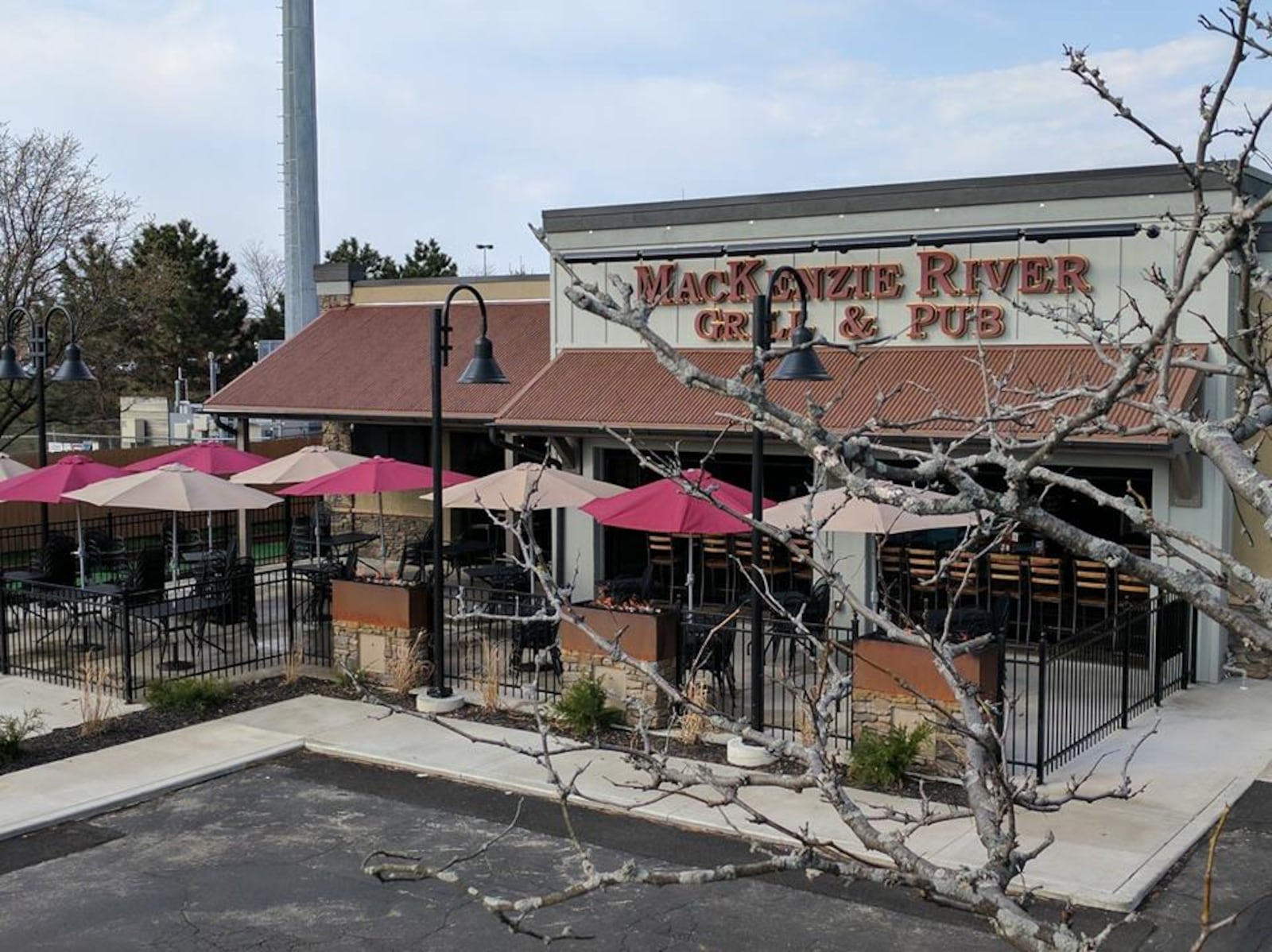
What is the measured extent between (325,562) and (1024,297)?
11.8 metres

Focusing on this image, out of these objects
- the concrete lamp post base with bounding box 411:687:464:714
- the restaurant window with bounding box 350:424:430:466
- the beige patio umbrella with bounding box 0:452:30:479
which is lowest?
the concrete lamp post base with bounding box 411:687:464:714

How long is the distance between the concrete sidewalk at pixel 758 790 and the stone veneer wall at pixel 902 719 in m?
0.76

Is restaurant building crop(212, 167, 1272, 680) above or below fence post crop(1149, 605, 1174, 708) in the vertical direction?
above

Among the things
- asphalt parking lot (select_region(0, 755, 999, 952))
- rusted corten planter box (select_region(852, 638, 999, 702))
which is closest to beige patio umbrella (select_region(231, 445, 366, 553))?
asphalt parking lot (select_region(0, 755, 999, 952))

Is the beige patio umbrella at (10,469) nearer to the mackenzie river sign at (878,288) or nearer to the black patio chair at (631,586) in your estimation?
the black patio chair at (631,586)

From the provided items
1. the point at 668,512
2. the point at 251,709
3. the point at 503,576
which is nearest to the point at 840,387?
the point at 668,512

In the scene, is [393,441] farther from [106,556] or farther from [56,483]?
[56,483]

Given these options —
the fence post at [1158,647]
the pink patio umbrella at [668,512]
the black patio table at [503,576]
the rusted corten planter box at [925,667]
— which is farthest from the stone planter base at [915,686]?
the black patio table at [503,576]

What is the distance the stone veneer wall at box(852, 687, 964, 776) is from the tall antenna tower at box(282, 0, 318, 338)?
2331 cm

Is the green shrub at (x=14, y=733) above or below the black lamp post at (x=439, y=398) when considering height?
below

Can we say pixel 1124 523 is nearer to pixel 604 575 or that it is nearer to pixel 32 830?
pixel 604 575

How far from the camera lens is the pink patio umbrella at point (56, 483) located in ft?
57.1

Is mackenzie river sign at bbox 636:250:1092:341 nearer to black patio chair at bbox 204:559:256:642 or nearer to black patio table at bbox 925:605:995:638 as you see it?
black patio table at bbox 925:605:995:638

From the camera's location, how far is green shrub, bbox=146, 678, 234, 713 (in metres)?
13.7
